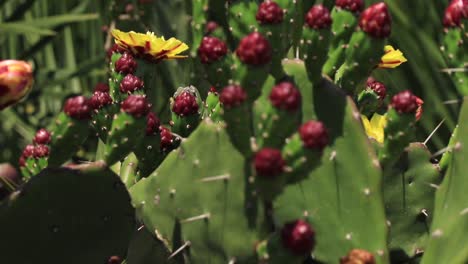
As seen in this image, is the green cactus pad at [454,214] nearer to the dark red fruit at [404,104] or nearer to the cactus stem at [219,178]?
the dark red fruit at [404,104]

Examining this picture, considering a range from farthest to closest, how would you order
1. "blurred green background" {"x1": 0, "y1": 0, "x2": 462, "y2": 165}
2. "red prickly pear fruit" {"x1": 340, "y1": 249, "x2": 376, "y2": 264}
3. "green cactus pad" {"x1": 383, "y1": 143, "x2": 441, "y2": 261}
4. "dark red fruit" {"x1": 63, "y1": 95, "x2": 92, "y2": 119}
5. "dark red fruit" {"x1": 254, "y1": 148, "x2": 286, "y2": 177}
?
"blurred green background" {"x1": 0, "y1": 0, "x2": 462, "y2": 165}, "green cactus pad" {"x1": 383, "y1": 143, "x2": 441, "y2": 261}, "dark red fruit" {"x1": 63, "y1": 95, "x2": 92, "y2": 119}, "red prickly pear fruit" {"x1": 340, "y1": 249, "x2": 376, "y2": 264}, "dark red fruit" {"x1": 254, "y1": 148, "x2": 286, "y2": 177}

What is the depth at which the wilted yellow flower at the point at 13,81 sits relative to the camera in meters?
1.30

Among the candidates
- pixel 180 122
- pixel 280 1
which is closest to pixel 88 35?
pixel 180 122

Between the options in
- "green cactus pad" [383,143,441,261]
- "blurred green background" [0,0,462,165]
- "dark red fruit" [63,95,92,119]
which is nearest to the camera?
"dark red fruit" [63,95,92,119]

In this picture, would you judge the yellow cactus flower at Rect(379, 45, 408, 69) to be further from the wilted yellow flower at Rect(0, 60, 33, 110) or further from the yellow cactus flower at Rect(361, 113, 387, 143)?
the wilted yellow flower at Rect(0, 60, 33, 110)

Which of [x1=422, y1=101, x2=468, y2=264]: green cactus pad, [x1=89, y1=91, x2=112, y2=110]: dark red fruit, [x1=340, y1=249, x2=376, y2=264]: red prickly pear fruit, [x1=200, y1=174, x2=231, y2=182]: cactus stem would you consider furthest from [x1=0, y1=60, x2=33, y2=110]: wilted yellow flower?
[x1=422, y1=101, x2=468, y2=264]: green cactus pad

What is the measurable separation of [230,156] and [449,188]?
32 cm

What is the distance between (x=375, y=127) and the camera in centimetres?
161

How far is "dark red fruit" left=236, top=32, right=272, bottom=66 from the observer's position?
1.14 meters

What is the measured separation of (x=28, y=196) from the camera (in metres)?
1.31

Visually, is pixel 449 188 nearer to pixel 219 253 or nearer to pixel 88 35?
pixel 219 253

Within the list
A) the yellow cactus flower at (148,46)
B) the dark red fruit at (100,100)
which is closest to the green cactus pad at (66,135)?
the dark red fruit at (100,100)

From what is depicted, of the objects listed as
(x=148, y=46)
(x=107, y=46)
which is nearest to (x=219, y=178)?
(x=148, y=46)

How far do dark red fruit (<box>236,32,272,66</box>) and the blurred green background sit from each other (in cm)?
26
